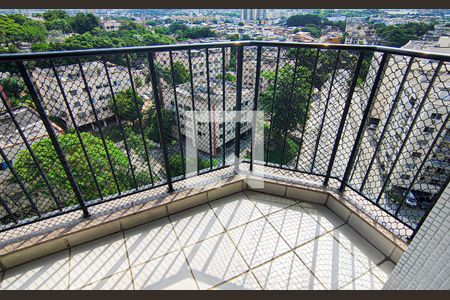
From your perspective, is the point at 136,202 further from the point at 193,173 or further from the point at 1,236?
the point at 1,236

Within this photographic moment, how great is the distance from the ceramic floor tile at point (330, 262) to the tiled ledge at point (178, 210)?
27 cm

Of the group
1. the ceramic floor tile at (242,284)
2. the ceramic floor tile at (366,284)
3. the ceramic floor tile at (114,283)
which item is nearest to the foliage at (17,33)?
the ceramic floor tile at (114,283)

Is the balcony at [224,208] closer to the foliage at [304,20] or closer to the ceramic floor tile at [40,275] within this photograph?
the ceramic floor tile at [40,275]

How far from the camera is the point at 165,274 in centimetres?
A: 168

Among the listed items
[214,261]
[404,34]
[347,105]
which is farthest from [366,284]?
[404,34]

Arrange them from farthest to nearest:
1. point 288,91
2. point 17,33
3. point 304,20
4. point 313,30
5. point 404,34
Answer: point 304,20 → point 313,30 → point 17,33 → point 404,34 → point 288,91

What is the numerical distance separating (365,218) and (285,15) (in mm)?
118306

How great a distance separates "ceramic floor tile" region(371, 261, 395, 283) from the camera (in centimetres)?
164

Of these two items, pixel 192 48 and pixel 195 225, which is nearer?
pixel 192 48

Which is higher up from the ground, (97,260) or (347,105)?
(347,105)

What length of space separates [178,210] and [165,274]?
2.00 ft

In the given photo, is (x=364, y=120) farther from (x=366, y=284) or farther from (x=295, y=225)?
(x=366, y=284)

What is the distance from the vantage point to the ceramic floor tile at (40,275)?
1.61 m

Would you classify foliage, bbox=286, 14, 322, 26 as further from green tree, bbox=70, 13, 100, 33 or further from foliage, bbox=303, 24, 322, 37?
green tree, bbox=70, 13, 100, 33
